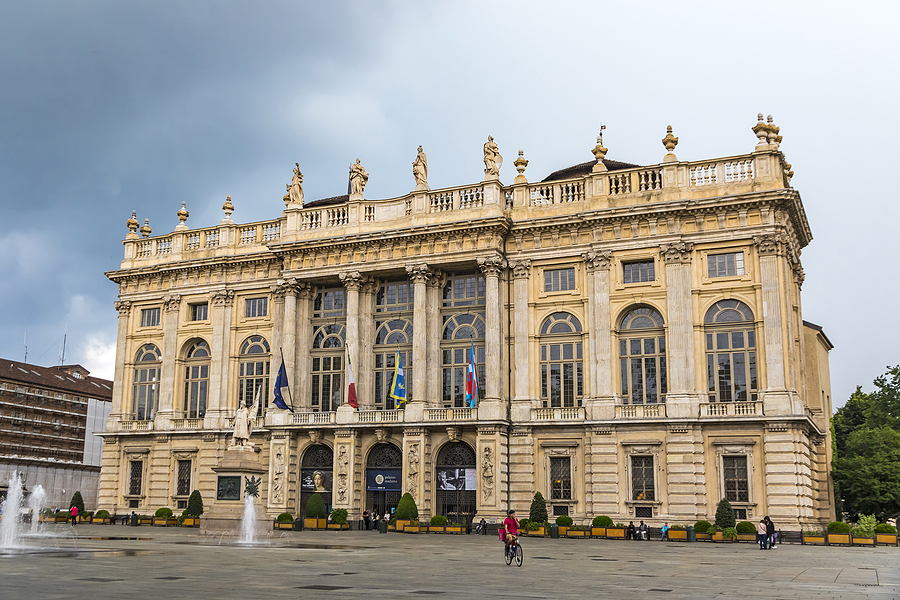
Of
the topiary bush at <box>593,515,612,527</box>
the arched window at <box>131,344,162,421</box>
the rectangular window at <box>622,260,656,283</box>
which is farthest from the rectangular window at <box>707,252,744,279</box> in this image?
Answer: the arched window at <box>131,344,162,421</box>

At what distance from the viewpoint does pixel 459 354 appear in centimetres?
4997

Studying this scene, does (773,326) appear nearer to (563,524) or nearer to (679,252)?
(679,252)

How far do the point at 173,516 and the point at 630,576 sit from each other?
38560 mm

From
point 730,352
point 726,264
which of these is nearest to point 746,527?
point 730,352

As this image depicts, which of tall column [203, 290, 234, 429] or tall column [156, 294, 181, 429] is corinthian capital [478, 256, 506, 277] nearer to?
tall column [203, 290, 234, 429]

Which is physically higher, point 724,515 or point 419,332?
point 419,332

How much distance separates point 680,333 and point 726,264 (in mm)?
4370

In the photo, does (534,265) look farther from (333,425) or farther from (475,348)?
(333,425)

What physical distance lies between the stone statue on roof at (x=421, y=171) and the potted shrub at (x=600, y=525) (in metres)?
21.2

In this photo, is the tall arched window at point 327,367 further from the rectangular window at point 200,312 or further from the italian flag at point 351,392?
the rectangular window at point 200,312

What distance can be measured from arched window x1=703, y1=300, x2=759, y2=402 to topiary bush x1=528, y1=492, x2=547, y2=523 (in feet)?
32.5

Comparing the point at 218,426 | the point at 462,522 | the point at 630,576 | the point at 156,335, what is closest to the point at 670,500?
the point at 462,522

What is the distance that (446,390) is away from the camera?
49906 millimetres

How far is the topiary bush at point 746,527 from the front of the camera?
133 ft
